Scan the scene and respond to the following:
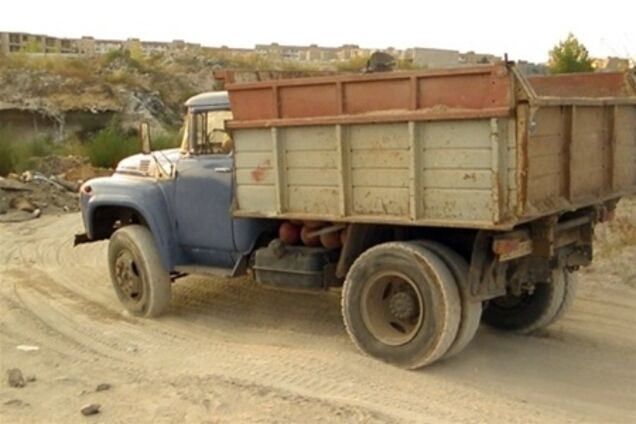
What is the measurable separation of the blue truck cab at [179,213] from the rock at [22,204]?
7541mm

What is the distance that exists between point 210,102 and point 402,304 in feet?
8.85

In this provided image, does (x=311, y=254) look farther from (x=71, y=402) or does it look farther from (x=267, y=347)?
(x=71, y=402)

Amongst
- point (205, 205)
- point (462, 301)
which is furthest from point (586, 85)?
point (205, 205)

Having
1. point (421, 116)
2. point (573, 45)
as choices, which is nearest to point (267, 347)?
point (421, 116)

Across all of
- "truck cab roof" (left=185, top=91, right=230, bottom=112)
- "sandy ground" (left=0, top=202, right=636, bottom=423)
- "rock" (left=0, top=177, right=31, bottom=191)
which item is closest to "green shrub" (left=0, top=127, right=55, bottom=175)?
"rock" (left=0, top=177, right=31, bottom=191)

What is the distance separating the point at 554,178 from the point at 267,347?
269 cm

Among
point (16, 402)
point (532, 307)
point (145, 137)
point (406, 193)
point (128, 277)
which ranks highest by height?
point (145, 137)

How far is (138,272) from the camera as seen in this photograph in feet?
27.9

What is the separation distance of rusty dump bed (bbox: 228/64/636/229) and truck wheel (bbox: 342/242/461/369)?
1.05 ft

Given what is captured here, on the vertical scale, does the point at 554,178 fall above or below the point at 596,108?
below

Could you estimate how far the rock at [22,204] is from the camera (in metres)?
15.9

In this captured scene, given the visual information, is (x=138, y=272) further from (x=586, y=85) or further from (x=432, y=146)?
(x=586, y=85)

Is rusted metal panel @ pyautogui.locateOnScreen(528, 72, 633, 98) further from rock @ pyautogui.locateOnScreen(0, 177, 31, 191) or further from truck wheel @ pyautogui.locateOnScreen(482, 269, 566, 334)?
rock @ pyautogui.locateOnScreen(0, 177, 31, 191)

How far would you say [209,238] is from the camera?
26.0 feet
